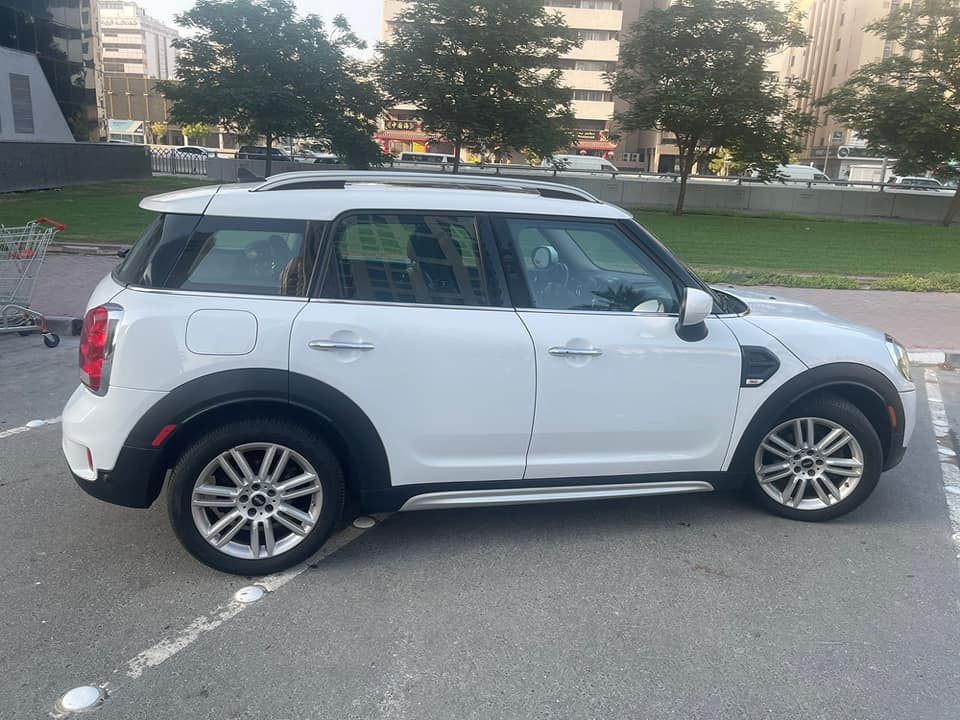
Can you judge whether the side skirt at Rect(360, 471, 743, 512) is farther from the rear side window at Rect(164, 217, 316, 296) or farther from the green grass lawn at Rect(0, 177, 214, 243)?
the green grass lawn at Rect(0, 177, 214, 243)

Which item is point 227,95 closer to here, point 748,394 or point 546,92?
point 546,92

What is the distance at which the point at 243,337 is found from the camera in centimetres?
335

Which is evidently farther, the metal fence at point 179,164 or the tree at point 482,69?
the metal fence at point 179,164

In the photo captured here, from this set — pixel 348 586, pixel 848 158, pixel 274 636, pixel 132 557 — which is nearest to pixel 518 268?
pixel 348 586

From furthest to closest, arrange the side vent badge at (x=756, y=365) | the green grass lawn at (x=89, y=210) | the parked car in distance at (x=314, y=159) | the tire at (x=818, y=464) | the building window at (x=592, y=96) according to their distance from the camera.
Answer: the building window at (x=592, y=96) < the parked car in distance at (x=314, y=159) < the green grass lawn at (x=89, y=210) < the tire at (x=818, y=464) < the side vent badge at (x=756, y=365)

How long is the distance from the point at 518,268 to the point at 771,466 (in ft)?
5.62

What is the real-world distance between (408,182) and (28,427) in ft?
11.5

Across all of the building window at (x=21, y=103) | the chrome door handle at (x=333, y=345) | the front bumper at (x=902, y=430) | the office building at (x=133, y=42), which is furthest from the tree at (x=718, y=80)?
the office building at (x=133, y=42)

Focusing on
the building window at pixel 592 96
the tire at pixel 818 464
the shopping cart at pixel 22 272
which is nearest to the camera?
the tire at pixel 818 464

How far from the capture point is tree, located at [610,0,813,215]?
25.8 meters

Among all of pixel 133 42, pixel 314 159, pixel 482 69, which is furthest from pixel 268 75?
pixel 133 42

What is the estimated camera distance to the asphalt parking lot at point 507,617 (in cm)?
278

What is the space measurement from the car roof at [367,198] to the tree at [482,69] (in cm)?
2160

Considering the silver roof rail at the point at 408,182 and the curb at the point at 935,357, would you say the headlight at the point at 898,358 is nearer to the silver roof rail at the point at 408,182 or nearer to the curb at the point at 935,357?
the silver roof rail at the point at 408,182
